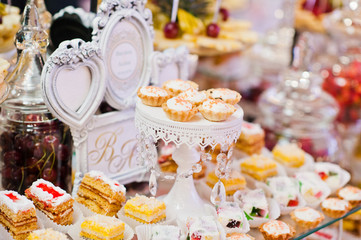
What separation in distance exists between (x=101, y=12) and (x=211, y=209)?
24.7 inches

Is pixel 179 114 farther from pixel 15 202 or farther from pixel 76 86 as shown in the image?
pixel 15 202

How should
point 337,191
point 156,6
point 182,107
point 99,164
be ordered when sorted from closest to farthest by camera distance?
point 182,107 → point 99,164 → point 337,191 → point 156,6

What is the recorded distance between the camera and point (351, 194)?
5.49 ft

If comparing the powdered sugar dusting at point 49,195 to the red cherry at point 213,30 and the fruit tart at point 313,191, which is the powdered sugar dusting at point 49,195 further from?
the red cherry at point 213,30

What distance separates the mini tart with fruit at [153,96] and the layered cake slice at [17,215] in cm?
38

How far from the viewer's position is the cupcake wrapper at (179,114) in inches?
49.1

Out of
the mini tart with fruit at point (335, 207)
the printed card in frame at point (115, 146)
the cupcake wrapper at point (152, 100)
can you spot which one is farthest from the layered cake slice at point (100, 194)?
the mini tart with fruit at point (335, 207)

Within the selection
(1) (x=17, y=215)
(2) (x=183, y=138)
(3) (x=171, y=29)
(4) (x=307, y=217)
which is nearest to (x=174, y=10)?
(3) (x=171, y=29)

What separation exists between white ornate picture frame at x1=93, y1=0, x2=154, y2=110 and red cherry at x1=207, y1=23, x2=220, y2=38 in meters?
0.46

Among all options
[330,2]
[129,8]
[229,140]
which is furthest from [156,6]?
[330,2]

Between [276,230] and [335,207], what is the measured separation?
278 millimetres

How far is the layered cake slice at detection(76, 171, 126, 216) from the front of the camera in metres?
1.38

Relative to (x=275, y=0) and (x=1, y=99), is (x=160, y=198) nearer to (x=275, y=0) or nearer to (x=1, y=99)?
(x=1, y=99)

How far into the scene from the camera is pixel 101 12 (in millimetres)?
1429
